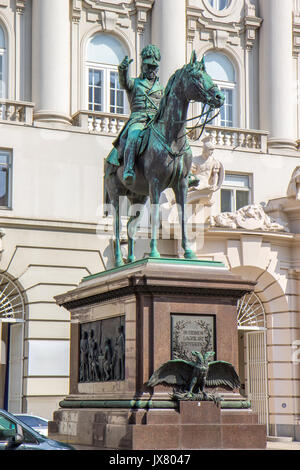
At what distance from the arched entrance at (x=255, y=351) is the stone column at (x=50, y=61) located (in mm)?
8611

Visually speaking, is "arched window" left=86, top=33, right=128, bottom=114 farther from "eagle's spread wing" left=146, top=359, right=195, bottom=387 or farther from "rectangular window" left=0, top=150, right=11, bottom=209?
"eagle's spread wing" left=146, top=359, right=195, bottom=387

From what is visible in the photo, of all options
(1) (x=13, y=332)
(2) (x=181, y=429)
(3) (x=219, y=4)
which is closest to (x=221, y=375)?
(2) (x=181, y=429)

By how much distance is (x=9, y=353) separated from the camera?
30.7m

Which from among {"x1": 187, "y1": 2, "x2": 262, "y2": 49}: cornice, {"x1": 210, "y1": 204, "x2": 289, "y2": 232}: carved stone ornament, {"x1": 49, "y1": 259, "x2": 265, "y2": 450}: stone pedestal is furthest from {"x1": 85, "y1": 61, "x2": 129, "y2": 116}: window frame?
{"x1": 49, "y1": 259, "x2": 265, "y2": 450}: stone pedestal

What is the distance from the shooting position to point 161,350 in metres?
14.8

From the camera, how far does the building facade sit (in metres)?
29.5

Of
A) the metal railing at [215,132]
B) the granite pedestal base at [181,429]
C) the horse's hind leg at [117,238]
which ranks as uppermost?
the metal railing at [215,132]

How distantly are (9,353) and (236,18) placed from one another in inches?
594

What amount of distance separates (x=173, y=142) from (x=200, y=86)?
3.74ft

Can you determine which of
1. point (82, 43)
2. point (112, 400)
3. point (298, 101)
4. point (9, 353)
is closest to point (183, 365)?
point (112, 400)

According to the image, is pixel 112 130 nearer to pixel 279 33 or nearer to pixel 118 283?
Result: pixel 279 33

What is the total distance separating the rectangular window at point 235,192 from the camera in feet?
109

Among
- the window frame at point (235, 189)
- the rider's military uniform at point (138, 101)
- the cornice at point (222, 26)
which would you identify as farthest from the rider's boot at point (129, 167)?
the cornice at point (222, 26)

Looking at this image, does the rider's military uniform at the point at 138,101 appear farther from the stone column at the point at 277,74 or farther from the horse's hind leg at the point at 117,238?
the stone column at the point at 277,74
